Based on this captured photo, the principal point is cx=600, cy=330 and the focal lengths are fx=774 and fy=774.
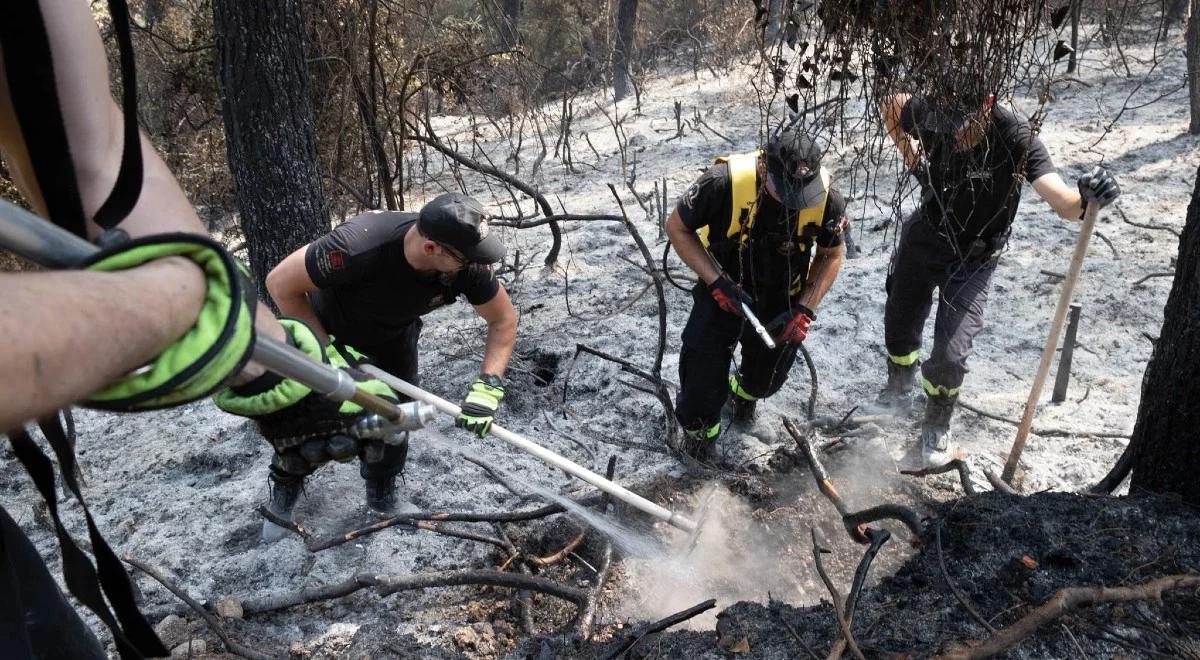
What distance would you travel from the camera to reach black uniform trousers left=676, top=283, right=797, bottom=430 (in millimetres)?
4406

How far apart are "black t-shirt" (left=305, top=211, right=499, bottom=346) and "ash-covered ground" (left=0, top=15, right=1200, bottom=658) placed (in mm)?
943

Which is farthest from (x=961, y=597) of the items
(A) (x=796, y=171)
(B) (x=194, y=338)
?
(B) (x=194, y=338)

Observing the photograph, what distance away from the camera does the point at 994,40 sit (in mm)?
2117

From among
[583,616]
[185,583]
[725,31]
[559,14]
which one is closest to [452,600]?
[583,616]

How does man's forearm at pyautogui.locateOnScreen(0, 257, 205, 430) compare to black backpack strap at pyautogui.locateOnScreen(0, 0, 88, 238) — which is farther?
black backpack strap at pyautogui.locateOnScreen(0, 0, 88, 238)

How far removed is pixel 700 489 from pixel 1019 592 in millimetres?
2109

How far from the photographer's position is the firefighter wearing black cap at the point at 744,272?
4.03m

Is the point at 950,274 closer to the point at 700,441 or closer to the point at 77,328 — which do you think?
the point at 700,441

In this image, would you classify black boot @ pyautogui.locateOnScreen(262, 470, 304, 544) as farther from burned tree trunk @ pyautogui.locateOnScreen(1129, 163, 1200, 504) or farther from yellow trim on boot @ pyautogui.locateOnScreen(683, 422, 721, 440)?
burned tree trunk @ pyautogui.locateOnScreen(1129, 163, 1200, 504)

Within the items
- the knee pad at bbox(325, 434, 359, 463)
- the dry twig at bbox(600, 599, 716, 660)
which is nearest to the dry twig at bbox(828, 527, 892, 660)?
→ the dry twig at bbox(600, 599, 716, 660)

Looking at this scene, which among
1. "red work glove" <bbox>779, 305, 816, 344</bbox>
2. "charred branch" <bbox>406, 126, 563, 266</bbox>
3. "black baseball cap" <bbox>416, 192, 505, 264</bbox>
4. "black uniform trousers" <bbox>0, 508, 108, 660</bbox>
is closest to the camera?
"black uniform trousers" <bbox>0, 508, 108, 660</bbox>

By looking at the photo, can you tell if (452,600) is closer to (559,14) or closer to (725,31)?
(725,31)

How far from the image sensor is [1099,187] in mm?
3668

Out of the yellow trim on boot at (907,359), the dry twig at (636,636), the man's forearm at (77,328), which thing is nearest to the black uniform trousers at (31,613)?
the man's forearm at (77,328)
